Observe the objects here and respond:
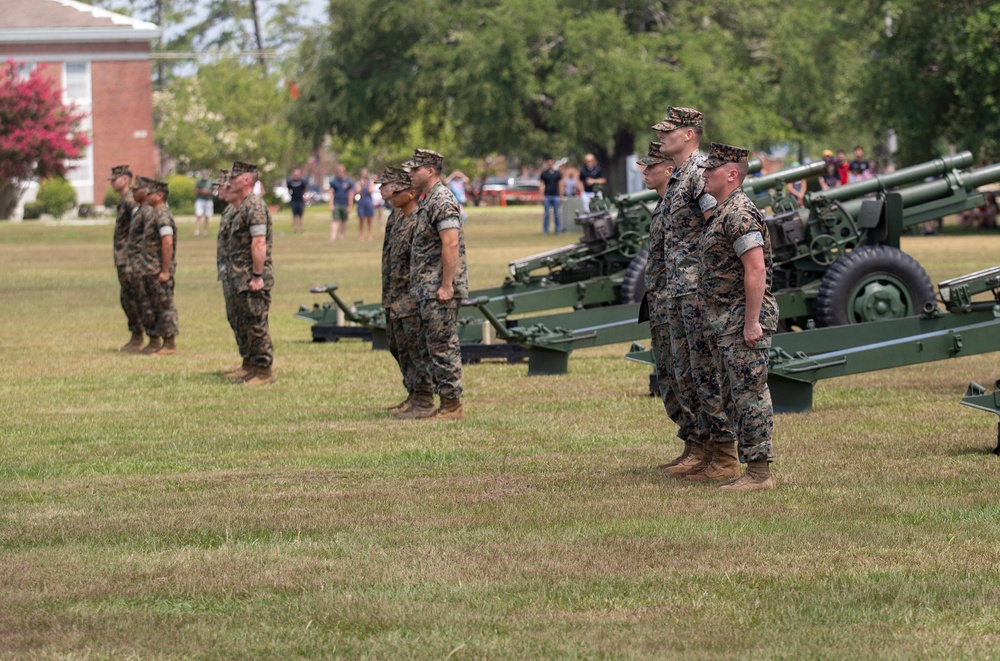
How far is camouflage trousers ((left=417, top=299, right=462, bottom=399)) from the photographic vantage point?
35.6ft

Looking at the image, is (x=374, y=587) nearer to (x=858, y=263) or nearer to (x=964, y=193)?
(x=858, y=263)

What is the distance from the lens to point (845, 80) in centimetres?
4228

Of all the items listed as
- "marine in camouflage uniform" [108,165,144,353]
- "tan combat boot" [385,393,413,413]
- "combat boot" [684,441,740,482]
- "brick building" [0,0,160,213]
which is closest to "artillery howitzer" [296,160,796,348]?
"marine in camouflage uniform" [108,165,144,353]

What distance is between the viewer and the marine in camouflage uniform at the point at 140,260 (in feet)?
52.5

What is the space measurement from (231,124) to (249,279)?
68086 millimetres

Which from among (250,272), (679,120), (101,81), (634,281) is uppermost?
(101,81)

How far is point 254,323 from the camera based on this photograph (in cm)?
1325

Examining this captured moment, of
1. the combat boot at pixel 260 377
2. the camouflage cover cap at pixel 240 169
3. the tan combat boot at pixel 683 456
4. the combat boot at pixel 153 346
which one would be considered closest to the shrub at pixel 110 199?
the combat boot at pixel 153 346

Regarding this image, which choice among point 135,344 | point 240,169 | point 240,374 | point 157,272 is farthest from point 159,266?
point 240,169

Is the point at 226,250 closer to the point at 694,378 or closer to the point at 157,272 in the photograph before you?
the point at 157,272

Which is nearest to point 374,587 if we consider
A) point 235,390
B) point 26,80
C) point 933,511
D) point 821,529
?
point 821,529

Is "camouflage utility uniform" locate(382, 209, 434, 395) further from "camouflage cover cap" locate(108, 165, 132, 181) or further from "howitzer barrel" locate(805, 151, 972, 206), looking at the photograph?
"camouflage cover cap" locate(108, 165, 132, 181)

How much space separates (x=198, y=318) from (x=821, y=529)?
13840mm

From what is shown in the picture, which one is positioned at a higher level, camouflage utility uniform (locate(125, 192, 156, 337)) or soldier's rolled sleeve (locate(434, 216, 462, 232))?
soldier's rolled sleeve (locate(434, 216, 462, 232))
